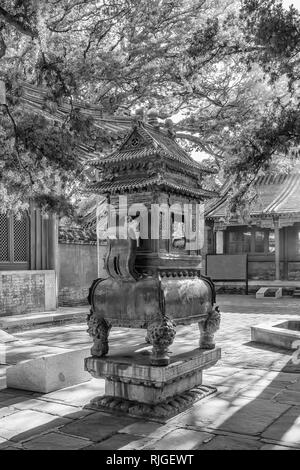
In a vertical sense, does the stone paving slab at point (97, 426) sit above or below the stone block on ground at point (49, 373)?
below

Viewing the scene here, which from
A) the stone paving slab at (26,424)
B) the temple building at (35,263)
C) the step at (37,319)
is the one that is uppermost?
the temple building at (35,263)

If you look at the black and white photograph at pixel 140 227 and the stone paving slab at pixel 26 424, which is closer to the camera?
the stone paving slab at pixel 26 424

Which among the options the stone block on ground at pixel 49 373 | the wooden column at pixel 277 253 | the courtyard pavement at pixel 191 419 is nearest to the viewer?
the courtyard pavement at pixel 191 419

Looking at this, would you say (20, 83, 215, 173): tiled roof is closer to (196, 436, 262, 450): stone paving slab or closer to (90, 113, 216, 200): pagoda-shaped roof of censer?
(90, 113, 216, 200): pagoda-shaped roof of censer

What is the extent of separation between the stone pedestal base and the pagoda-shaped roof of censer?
2.05 meters

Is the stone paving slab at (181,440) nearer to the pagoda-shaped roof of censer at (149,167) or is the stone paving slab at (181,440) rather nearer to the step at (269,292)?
the pagoda-shaped roof of censer at (149,167)

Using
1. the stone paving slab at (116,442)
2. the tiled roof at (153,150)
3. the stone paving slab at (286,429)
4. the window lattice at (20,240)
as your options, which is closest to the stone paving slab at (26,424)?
the stone paving slab at (116,442)

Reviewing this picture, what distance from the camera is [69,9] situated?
41.5ft

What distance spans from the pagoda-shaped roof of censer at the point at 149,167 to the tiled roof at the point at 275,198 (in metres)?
15.1

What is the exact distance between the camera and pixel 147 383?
5.09 m

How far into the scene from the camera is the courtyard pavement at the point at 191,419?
4.34m

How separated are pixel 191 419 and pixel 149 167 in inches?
115

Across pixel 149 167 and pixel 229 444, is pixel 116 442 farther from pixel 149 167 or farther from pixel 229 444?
pixel 149 167

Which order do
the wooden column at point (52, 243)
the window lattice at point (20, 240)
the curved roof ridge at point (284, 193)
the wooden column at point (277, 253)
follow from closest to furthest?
the window lattice at point (20, 240), the wooden column at point (52, 243), the curved roof ridge at point (284, 193), the wooden column at point (277, 253)
